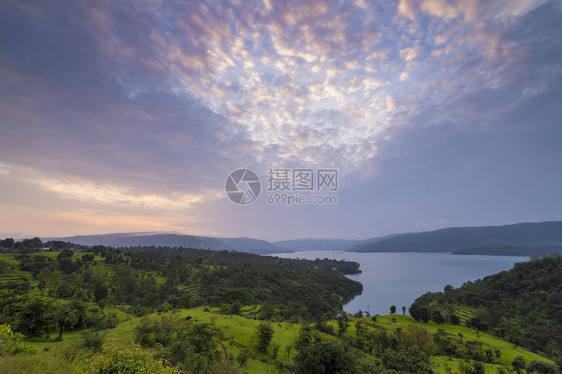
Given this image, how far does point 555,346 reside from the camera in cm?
4362

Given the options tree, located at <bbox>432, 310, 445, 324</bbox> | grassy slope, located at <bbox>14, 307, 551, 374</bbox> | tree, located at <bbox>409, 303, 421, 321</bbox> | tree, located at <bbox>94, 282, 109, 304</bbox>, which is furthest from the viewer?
tree, located at <bbox>409, 303, 421, 321</bbox>

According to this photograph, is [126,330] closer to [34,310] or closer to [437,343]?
[34,310]

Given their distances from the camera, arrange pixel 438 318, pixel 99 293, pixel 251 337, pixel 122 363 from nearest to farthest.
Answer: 1. pixel 122 363
2. pixel 251 337
3. pixel 99 293
4. pixel 438 318

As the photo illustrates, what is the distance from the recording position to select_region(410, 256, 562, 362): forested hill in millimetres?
48906

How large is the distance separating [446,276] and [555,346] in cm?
8800

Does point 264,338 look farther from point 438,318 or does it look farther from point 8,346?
point 438,318

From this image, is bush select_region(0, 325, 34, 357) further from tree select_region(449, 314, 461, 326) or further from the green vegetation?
tree select_region(449, 314, 461, 326)

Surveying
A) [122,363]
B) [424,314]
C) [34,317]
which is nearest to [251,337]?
[34,317]

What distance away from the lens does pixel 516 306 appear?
63188 mm

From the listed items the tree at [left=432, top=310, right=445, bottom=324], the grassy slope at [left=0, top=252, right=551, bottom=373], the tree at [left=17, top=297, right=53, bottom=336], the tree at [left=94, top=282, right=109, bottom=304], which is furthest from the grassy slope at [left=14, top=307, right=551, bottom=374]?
the tree at [left=94, top=282, right=109, bottom=304]

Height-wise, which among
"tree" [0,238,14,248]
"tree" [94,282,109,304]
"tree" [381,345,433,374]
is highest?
"tree" [0,238,14,248]

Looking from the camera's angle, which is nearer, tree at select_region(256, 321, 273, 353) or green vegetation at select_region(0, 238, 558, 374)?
green vegetation at select_region(0, 238, 558, 374)

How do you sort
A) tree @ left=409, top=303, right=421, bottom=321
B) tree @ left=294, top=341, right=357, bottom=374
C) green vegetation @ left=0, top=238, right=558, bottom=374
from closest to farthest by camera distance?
green vegetation @ left=0, top=238, right=558, bottom=374 < tree @ left=294, top=341, right=357, bottom=374 < tree @ left=409, top=303, right=421, bottom=321

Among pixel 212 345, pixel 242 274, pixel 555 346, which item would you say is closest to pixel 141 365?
pixel 212 345
